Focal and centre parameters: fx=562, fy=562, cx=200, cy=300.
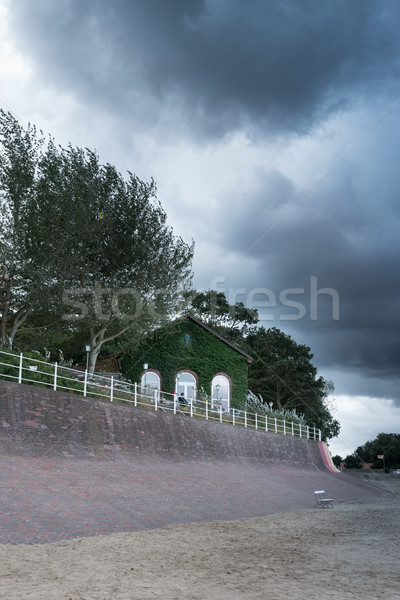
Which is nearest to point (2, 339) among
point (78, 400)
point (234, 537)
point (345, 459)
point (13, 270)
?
point (13, 270)

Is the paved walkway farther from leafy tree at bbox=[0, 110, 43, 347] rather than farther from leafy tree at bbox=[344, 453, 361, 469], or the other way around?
leafy tree at bbox=[344, 453, 361, 469]

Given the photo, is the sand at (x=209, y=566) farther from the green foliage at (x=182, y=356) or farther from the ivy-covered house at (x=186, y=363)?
the green foliage at (x=182, y=356)

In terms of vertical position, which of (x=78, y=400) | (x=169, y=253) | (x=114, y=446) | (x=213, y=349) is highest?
(x=169, y=253)

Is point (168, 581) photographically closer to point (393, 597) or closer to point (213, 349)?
point (393, 597)

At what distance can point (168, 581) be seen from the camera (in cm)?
895

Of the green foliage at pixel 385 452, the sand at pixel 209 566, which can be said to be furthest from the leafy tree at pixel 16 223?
the green foliage at pixel 385 452

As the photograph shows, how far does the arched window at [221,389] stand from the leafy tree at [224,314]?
21.3 meters

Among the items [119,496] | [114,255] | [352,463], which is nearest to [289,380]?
[114,255]

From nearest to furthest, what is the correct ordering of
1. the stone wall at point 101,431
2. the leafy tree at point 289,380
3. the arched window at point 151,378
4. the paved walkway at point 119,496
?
1. the paved walkway at point 119,496
2. the stone wall at point 101,431
3. the arched window at point 151,378
4. the leafy tree at point 289,380

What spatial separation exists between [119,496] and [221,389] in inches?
870

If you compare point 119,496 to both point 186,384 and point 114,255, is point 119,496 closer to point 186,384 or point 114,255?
point 114,255

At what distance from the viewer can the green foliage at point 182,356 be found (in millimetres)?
35531

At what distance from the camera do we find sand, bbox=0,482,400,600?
8.28m

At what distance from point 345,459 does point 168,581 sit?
79.7 m
